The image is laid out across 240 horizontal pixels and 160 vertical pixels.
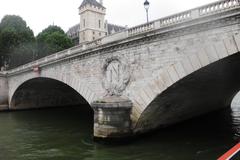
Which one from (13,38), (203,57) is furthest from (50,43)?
(203,57)

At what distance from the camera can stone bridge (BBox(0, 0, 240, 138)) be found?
10.3 meters

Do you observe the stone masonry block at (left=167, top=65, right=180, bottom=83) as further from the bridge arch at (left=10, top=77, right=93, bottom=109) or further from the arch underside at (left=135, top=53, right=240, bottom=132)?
the bridge arch at (left=10, top=77, right=93, bottom=109)

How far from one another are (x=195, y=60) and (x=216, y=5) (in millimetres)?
2203

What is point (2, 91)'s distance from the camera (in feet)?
105

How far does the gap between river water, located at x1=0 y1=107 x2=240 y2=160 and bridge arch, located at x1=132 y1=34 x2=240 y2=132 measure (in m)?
0.93

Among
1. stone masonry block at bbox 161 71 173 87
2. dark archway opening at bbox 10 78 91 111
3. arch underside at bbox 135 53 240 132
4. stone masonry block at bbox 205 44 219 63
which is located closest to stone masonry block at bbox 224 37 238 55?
stone masonry block at bbox 205 44 219 63

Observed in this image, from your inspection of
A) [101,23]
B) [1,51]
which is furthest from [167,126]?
[101,23]

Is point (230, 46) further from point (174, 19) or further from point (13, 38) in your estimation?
point (13, 38)

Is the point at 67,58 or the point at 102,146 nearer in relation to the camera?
the point at 102,146

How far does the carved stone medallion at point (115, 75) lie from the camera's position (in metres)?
13.8

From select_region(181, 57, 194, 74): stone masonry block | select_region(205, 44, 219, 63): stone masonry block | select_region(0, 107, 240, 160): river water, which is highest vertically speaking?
select_region(205, 44, 219, 63): stone masonry block

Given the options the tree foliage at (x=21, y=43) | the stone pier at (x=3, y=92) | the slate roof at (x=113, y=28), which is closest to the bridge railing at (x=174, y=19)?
the stone pier at (x=3, y=92)

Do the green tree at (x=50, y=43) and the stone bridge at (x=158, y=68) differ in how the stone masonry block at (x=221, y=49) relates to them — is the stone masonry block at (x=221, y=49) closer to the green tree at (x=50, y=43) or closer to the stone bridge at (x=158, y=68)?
the stone bridge at (x=158, y=68)

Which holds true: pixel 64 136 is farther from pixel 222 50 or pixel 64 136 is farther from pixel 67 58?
pixel 222 50
